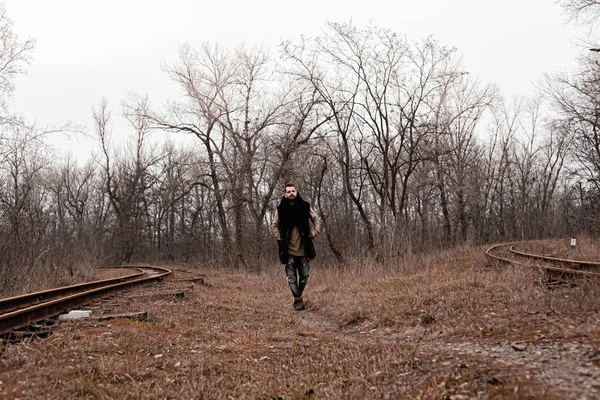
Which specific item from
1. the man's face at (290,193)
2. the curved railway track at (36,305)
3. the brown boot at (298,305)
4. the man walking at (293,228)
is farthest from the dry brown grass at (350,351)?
the man's face at (290,193)

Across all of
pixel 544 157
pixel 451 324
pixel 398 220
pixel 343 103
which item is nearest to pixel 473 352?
pixel 451 324

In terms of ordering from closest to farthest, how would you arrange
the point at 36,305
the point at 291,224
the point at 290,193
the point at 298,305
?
the point at 36,305
the point at 290,193
the point at 291,224
the point at 298,305

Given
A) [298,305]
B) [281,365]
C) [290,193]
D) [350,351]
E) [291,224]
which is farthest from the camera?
[298,305]

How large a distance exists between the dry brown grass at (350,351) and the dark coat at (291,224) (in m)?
1.24

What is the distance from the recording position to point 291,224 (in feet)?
25.7

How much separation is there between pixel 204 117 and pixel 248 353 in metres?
23.8

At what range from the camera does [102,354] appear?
12.6 ft

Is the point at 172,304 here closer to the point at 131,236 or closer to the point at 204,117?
the point at 204,117

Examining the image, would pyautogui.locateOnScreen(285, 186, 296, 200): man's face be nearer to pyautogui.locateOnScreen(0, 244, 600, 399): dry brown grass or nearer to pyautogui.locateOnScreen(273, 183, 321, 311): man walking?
pyautogui.locateOnScreen(273, 183, 321, 311): man walking

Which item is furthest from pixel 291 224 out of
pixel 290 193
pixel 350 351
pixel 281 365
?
pixel 281 365

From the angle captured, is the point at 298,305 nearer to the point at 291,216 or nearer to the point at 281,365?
the point at 291,216

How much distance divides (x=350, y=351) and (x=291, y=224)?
3876mm

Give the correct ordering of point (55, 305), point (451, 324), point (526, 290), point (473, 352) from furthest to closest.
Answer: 1. point (55, 305)
2. point (526, 290)
3. point (451, 324)
4. point (473, 352)

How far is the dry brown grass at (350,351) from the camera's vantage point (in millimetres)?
2791
